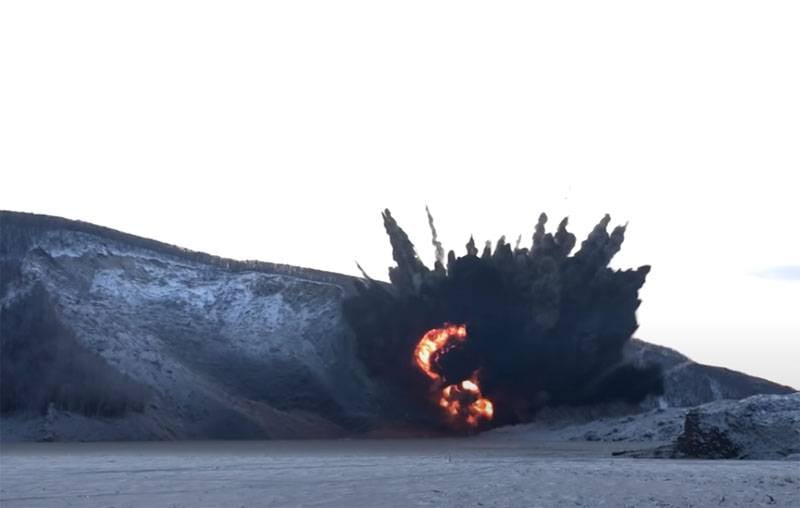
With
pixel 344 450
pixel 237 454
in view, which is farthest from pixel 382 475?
pixel 344 450

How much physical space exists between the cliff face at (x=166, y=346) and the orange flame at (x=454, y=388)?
3349 millimetres

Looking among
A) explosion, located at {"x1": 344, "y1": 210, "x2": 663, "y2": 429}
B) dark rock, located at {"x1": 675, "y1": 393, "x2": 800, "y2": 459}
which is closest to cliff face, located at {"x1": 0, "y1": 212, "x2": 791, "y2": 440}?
explosion, located at {"x1": 344, "y1": 210, "x2": 663, "y2": 429}

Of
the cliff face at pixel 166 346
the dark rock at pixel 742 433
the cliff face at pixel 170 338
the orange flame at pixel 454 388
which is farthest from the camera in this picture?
the orange flame at pixel 454 388

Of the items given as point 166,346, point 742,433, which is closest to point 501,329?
point 166,346

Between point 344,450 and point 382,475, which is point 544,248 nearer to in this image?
point 344,450

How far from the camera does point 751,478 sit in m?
27.7

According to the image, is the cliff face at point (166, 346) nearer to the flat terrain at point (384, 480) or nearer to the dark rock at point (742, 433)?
the flat terrain at point (384, 480)

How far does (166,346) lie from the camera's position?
65125mm

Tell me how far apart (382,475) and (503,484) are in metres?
4.15

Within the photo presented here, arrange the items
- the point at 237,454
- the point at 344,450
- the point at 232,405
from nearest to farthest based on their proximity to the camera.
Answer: the point at 237,454
the point at 344,450
the point at 232,405

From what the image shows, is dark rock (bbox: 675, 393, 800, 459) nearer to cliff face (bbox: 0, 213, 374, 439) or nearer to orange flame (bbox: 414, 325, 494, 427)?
orange flame (bbox: 414, 325, 494, 427)

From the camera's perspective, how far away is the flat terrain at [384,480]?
23719 mm

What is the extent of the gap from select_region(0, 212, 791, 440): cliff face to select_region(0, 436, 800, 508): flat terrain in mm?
15101

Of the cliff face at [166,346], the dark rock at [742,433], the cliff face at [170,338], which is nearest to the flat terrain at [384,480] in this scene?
the dark rock at [742,433]
